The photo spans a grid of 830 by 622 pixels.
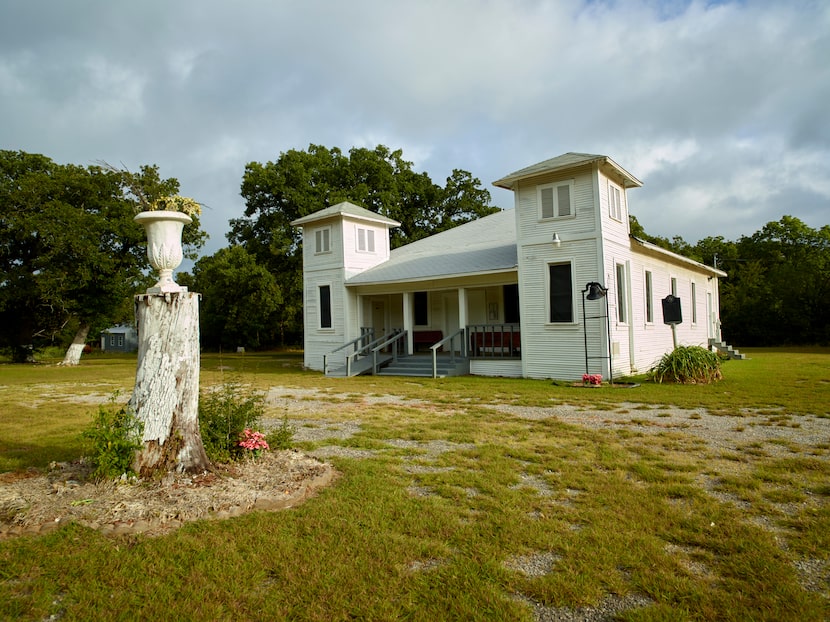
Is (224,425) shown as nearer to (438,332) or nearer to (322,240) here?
(438,332)

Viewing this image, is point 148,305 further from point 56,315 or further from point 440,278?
point 56,315

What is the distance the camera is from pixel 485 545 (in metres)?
3.50

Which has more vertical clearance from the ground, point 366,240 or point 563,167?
point 563,167

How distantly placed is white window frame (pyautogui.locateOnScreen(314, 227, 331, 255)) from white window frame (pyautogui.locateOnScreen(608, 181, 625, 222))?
10183 millimetres

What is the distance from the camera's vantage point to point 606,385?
12633 mm

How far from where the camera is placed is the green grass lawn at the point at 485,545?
2.82 m

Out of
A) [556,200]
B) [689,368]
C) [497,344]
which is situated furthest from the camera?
[497,344]

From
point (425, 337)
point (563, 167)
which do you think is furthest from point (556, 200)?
point (425, 337)

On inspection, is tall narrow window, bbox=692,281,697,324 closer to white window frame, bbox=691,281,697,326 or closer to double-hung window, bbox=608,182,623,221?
white window frame, bbox=691,281,697,326

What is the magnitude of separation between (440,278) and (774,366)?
36.4ft

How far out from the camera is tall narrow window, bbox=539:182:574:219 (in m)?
14.1

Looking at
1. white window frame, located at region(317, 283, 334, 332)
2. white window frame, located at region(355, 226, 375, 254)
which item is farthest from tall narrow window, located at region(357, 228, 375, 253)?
white window frame, located at region(317, 283, 334, 332)

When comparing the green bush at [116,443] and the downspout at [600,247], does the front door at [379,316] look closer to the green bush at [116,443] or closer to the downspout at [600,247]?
the downspout at [600,247]

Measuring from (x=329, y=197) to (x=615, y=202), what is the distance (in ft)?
60.6
